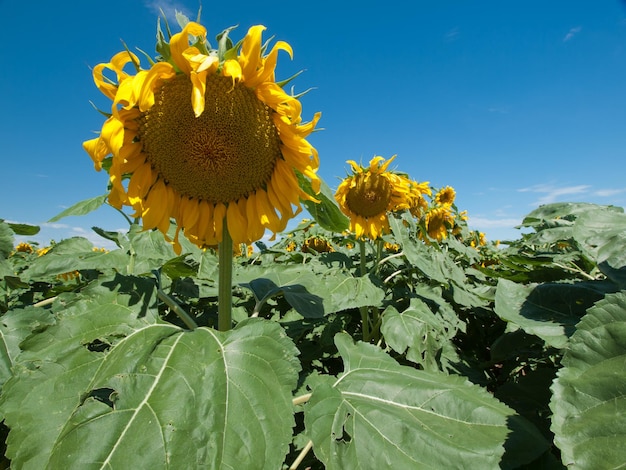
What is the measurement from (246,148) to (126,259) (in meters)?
1.39

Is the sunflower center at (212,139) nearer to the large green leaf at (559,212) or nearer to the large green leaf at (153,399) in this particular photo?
the large green leaf at (153,399)

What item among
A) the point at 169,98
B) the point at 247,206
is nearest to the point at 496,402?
the point at 247,206

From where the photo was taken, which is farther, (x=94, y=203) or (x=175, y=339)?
(x=94, y=203)

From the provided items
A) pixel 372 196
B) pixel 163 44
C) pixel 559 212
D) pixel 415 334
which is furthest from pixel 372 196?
pixel 163 44

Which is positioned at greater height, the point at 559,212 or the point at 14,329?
the point at 559,212

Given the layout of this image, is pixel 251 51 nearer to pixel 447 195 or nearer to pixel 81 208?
pixel 81 208

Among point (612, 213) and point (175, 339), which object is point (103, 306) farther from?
point (612, 213)

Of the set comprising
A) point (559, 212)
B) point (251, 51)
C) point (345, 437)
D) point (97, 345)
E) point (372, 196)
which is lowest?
point (345, 437)

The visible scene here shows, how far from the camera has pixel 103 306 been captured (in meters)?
1.63

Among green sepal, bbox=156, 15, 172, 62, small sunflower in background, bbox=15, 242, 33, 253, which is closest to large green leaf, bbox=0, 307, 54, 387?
green sepal, bbox=156, 15, 172, 62

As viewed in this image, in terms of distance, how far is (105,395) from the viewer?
4.23ft

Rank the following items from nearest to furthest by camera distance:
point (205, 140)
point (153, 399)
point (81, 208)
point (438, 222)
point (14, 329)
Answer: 1. point (153, 399)
2. point (205, 140)
3. point (14, 329)
4. point (81, 208)
5. point (438, 222)

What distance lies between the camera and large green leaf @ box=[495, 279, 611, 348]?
162cm

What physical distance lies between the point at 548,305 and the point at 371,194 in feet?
8.92
